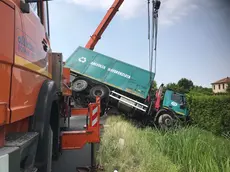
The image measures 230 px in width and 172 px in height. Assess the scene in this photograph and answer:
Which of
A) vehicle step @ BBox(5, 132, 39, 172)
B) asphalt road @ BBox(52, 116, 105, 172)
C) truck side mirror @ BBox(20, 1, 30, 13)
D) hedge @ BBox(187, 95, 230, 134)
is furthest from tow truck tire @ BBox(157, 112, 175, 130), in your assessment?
truck side mirror @ BBox(20, 1, 30, 13)

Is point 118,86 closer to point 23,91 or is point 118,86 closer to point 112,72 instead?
point 112,72

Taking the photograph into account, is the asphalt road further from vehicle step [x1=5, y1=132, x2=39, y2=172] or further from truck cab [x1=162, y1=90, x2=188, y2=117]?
truck cab [x1=162, y1=90, x2=188, y2=117]

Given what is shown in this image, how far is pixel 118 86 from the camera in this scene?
16.8 meters

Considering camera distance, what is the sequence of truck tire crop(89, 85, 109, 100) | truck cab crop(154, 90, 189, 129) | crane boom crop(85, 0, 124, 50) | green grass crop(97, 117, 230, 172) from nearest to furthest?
green grass crop(97, 117, 230, 172), truck tire crop(89, 85, 109, 100), truck cab crop(154, 90, 189, 129), crane boom crop(85, 0, 124, 50)

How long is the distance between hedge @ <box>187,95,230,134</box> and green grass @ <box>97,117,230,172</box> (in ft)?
11.8

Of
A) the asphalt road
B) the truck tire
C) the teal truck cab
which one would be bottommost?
the asphalt road

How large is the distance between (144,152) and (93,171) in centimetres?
113

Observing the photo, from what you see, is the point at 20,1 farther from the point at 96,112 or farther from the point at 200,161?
the point at 200,161

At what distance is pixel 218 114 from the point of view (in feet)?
35.7

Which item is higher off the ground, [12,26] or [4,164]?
[12,26]

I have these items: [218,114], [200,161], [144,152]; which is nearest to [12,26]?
[200,161]

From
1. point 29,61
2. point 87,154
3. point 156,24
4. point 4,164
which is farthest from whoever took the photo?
point 156,24

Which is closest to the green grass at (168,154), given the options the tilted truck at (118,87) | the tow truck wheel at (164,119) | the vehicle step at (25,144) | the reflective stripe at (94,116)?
the reflective stripe at (94,116)

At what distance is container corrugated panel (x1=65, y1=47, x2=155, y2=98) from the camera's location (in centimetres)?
1677
